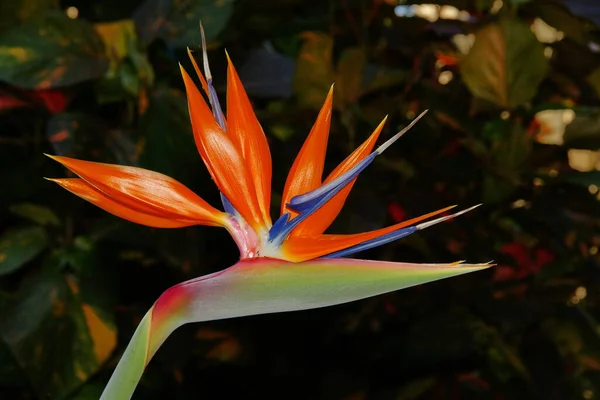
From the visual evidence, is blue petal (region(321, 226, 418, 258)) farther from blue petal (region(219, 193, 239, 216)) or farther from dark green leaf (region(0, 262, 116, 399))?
dark green leaf (region(0, 262, 116, 399))

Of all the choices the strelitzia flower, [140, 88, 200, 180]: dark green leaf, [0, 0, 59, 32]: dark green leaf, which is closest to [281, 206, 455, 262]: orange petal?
the strelitzia flower

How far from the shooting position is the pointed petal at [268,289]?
0.63ft

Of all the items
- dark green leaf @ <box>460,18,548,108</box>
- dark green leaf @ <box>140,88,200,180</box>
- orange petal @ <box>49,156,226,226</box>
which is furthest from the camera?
dark green leaf @ <box>460,18,548,108</box>

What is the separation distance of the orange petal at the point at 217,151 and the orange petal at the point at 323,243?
Answer: 0.08 ft

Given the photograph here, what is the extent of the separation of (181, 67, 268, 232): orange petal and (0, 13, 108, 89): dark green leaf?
0.20 meters

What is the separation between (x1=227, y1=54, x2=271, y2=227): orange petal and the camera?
0.22m

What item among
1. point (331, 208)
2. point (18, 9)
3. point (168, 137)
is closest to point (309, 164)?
point (331, 208)

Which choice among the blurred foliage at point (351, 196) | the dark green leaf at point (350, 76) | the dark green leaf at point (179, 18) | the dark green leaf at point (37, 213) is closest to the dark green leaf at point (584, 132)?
the blurred foliage at point (351, 196)

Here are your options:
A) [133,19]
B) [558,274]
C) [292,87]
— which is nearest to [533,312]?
[558,274]

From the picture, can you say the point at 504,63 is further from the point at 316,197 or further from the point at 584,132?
the point at 316,197

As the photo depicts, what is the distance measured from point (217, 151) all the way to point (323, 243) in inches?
1.8

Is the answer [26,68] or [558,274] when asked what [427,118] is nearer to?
[558,274]

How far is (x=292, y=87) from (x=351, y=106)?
45 mm

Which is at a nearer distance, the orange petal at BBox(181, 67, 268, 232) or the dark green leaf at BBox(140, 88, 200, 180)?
the orange petal at BBox(181, 67, 268, 232)
